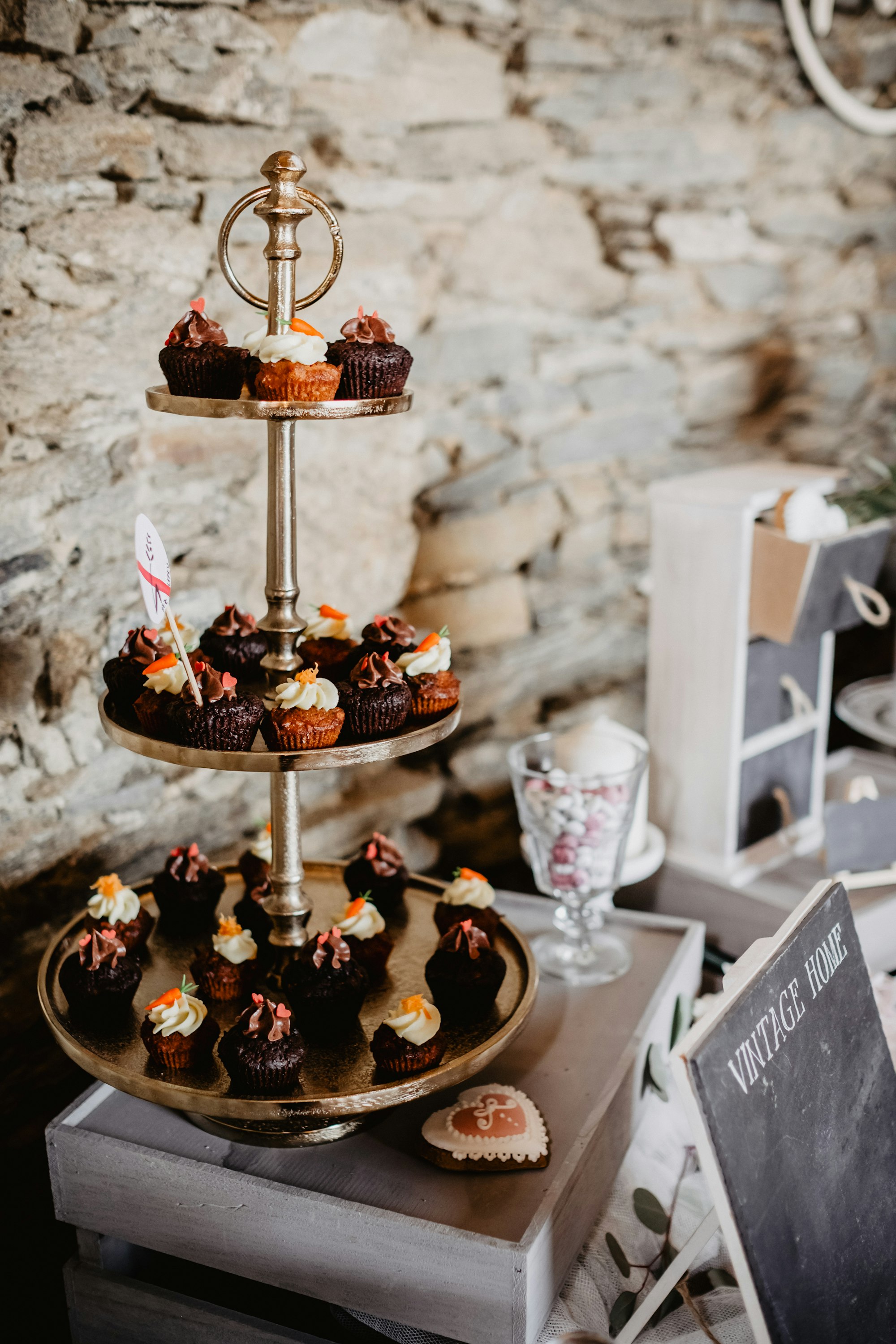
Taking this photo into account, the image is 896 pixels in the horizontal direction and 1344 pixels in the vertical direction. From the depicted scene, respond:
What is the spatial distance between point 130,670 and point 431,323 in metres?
1.01

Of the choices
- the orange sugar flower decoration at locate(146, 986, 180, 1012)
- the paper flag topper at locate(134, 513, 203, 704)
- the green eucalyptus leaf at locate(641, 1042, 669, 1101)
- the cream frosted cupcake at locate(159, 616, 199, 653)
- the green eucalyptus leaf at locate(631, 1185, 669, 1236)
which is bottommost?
the green eucalyptus leaf at locate(631, 1185, 669, 1236)

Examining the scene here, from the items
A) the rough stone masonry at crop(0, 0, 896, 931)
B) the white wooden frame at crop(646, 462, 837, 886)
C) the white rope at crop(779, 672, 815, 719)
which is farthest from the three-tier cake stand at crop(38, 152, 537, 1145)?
the white rope at crop(779, 672, 815, 719)

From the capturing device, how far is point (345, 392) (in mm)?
1023

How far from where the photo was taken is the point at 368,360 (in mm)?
1015

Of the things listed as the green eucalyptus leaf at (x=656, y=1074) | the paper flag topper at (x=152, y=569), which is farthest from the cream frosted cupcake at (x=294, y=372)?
the green eucalyptus leaf at (x=656, y=1074)

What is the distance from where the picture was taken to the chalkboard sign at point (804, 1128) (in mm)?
853

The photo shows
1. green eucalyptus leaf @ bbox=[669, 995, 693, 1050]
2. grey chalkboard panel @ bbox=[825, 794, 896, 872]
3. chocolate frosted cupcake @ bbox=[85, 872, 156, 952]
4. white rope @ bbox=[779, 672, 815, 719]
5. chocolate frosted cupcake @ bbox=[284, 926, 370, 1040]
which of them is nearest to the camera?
chocolate frosted cupcake @ bbox=[284, 926, 370, 1040]

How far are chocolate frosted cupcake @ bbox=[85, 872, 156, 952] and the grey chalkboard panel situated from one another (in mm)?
969

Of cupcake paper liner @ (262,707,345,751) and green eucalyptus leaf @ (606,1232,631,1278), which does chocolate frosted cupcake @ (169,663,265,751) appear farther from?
green eucalyptus leaf @ (606,1232,631,1278)

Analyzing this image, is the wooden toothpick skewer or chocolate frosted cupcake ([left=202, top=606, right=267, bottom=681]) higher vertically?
the wooden toothpick skewer

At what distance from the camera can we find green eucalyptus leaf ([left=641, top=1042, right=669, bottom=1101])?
4.26 feet

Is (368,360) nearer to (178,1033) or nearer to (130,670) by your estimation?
(130,670)

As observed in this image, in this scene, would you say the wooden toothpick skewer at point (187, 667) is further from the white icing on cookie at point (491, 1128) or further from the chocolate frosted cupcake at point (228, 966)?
the white icing on cookie at point (491, 1128)

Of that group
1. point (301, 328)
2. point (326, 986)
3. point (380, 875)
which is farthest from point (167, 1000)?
point (301, 328)
